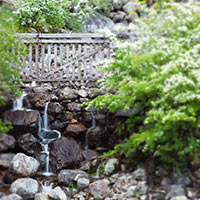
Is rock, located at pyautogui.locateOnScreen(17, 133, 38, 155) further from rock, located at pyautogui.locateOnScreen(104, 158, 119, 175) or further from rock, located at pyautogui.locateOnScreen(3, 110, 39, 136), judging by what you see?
rock, located at pyautogui.locateOnScreen(104, 158, 119, 175)

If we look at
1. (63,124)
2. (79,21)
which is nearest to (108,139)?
(63,124)

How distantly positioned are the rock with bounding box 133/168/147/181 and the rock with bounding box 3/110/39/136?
1135mm

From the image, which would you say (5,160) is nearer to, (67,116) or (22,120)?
(22,120)

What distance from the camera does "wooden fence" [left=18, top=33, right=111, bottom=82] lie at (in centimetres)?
277

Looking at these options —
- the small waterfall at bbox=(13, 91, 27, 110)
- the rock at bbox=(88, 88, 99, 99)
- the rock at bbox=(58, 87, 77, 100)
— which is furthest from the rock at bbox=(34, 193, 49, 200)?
the rock at bbox=(88, 88, 99, 99)

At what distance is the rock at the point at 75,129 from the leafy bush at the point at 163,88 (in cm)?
35

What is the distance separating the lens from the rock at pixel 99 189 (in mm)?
2152

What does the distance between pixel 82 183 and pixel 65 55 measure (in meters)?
1.55

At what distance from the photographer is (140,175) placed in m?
2.14

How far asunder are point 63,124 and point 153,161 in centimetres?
103

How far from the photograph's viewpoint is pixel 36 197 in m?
2.07

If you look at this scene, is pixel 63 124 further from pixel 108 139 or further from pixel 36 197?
pixel 36 197

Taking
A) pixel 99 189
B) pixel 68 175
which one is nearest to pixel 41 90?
pixel 68 175

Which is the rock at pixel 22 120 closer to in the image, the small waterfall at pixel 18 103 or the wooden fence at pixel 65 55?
the small waterfall at pixel 18 103
